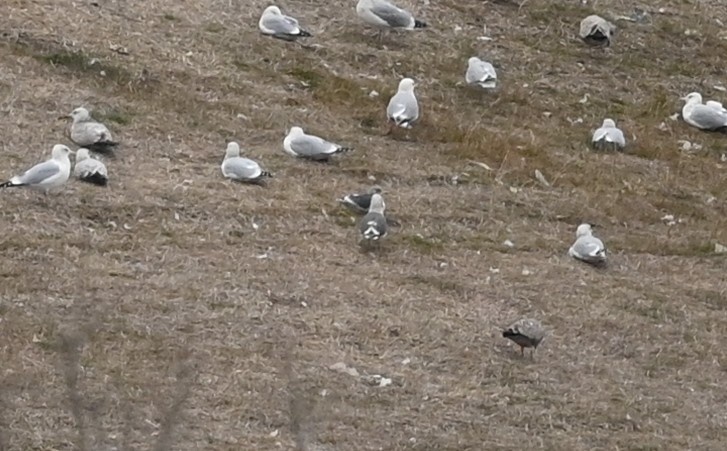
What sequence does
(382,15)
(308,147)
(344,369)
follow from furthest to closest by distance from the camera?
(382,15)
(308,147)
(344,369)

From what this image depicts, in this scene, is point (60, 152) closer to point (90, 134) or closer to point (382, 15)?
point (90, 134)

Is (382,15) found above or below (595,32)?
above

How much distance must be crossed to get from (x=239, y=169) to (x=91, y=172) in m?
1.21

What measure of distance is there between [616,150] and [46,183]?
19.0 feet

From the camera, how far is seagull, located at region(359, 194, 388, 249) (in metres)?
9.87

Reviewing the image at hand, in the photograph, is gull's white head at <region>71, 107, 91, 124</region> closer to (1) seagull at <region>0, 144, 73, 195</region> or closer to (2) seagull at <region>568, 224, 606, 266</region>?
(1) seagull at <region>0, 144, 73, 195</region>

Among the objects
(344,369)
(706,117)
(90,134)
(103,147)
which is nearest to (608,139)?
(706,117)

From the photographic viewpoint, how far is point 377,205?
10.3m

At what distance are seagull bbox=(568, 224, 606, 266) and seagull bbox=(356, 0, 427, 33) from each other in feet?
15.8

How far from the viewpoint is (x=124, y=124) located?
11688 millimetres

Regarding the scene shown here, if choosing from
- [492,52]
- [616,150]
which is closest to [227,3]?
[492,52]

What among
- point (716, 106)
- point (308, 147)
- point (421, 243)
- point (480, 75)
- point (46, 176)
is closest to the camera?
point (46, 176)

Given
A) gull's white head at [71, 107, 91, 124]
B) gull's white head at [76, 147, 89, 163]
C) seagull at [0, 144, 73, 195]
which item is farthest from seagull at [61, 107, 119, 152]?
seagull at [0, 144, 73, 195]

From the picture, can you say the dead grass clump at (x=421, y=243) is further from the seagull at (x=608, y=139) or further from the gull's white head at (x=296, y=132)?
the seagull at (x=608, y=139)
